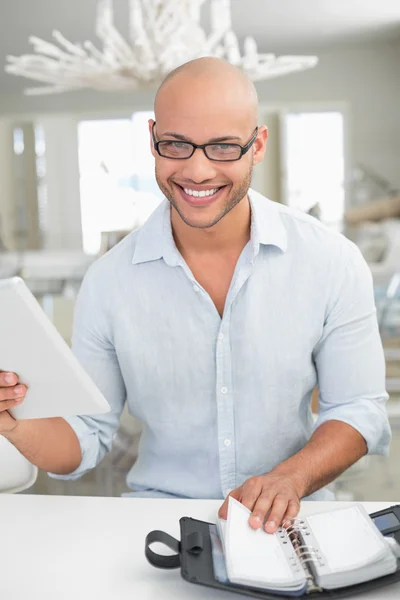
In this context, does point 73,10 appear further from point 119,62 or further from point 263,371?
point 263,371

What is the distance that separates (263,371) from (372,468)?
74.8 inches

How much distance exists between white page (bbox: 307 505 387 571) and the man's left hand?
0.17 ft

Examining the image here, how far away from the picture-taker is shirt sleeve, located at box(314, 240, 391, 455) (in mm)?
1308

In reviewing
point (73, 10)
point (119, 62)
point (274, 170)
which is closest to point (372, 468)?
point (119, 62)

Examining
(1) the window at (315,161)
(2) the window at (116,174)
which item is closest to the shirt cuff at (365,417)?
(1) the window at (315,161)

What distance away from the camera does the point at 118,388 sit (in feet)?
4.62

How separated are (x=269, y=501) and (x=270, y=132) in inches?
343

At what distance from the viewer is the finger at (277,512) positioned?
912 millimetres

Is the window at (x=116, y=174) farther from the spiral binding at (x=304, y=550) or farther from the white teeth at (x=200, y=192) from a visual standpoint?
the spiral binding at (x=304, y=550)

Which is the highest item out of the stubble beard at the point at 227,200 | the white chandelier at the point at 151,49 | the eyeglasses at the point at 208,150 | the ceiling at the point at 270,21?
the ceiling at the point at 270,21

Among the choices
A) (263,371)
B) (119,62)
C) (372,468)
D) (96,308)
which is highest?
(119,62)

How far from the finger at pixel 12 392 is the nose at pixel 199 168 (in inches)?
17.9

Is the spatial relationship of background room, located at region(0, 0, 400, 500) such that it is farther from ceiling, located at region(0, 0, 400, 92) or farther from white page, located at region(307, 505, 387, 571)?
white page, located at region(307, 505, 387, 571)

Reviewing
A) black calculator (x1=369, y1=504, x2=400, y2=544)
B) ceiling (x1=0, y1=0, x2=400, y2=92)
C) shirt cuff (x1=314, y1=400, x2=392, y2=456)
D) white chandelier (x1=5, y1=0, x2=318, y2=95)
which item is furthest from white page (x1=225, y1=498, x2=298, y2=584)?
ceiling (x1=0, y1=0, x2=400, y2=92)
